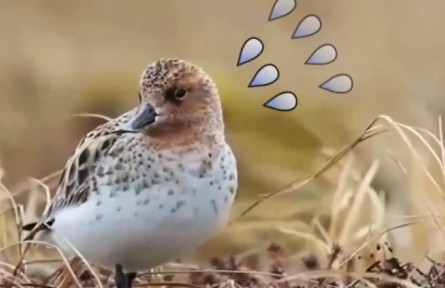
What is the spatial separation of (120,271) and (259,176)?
212 mm

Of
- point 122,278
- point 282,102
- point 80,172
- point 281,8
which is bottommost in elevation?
point 122,278

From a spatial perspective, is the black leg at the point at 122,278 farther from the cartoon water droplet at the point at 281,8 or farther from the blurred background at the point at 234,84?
the cartoon water droplet at the point at 281,8

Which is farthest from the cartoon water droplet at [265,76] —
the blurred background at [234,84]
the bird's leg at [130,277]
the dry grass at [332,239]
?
the bird's leg at [130,277]

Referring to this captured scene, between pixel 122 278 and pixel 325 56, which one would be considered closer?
pixel 122 278

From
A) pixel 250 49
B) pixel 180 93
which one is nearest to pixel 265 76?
pixel 250 49

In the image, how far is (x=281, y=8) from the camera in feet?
3.76

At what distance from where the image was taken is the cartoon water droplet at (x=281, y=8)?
114 centimetres

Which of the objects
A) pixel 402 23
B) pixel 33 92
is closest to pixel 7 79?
pixel 33 92

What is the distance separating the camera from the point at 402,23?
1164 millimetres

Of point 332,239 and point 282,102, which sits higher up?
point 282,102

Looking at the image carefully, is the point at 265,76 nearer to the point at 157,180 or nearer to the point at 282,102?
the point at 282,102

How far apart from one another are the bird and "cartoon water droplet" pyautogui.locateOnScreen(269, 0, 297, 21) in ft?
0.60

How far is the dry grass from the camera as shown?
111 cm

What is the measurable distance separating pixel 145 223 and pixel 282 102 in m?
0.27
